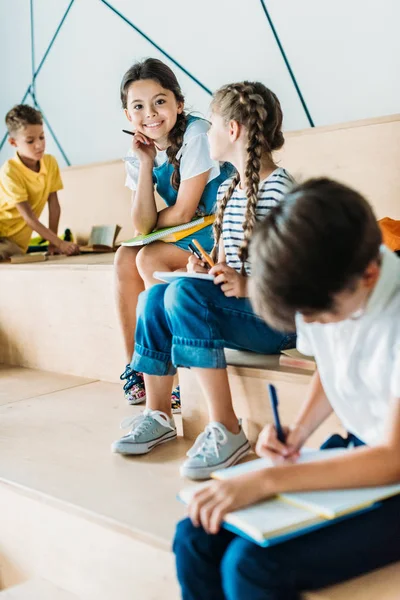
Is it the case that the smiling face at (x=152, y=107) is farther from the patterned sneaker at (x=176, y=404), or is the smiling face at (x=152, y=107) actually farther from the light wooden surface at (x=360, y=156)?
the patterned sneaker at (x=176, y=404)

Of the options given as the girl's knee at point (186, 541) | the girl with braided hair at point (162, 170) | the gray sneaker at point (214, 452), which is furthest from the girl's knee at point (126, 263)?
the girl's knee at point (186, 541)

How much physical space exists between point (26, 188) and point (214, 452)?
1.62 metres

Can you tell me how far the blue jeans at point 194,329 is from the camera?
126cm

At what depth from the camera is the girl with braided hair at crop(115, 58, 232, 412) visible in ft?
5.32

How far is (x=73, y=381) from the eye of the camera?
198 cm

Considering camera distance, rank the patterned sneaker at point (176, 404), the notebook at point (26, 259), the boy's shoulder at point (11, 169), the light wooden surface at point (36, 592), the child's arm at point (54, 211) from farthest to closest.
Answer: the child's arm at point (54, 211) < the boy's shoulder at point (11, 169) < the notebook at point (26, 259) < the patterned sneaker at point (176, 404) < the light wooden surface at point (36, 592)

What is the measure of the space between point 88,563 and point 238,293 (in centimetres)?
49

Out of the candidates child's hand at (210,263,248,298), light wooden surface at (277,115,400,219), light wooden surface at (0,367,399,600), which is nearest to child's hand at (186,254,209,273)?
child's hand at (210,263,248,298)

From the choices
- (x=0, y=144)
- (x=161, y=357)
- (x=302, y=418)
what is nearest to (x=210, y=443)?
(x=161, y=357)

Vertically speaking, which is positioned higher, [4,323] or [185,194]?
[185,194]

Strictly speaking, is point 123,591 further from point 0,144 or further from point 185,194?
point 0,144

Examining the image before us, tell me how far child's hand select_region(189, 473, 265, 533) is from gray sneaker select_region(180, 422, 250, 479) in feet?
1.29

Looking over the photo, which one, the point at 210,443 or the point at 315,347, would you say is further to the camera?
the point at 210,443

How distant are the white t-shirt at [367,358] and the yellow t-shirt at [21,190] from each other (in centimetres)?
183
